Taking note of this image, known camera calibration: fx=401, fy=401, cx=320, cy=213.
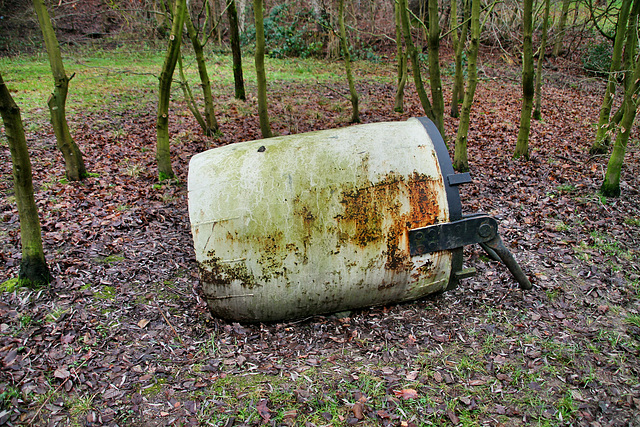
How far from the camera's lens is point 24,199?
12.0 ft

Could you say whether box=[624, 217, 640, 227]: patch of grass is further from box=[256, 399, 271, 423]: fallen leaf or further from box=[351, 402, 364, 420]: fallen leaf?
box=[256, 399, 271, 423]: fallen leaf

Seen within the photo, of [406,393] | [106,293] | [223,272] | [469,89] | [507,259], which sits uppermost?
[469,89]

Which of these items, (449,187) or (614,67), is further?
(614,67)

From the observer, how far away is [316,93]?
505 inches

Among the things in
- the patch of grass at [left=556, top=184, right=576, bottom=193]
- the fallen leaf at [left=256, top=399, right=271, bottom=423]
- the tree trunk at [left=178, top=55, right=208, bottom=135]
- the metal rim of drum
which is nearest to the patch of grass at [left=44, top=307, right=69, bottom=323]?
the fallen leaf at [left=256, top=399, right=271, bottom=423]

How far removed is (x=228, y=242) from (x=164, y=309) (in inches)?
43.0

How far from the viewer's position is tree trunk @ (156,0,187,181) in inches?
227

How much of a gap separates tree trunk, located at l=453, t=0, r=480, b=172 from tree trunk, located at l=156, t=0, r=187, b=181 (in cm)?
446

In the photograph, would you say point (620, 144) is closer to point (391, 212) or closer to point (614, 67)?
point (614, 67)

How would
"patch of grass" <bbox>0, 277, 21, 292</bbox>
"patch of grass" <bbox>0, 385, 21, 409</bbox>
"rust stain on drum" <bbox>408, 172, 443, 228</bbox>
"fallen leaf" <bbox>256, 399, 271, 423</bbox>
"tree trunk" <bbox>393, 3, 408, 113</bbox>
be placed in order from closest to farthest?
"patch of grass" <bbox>0, 385, 21, 409</bbox>, "fallen leaf" <bbox>256, 399, 271, 423</bbox>, "rust stain on drum" <bbox>408, 172, 443, 228</bbox>, "patch of grass" <bbox>0, 277, 21, 292</bbox>, "tree trunk" <bbox>393, 3, 408, 113</bbox>

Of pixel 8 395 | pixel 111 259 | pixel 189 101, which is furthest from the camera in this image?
pixel 189 101

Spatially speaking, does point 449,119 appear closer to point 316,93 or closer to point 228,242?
point 316,93

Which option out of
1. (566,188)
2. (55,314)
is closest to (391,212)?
(55,314)

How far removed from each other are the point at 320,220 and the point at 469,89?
4.68 metres
